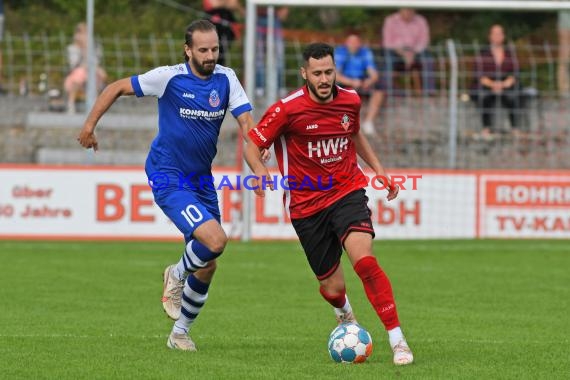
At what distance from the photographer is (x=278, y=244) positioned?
1948 cm

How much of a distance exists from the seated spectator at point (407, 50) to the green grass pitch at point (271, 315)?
3.42 m

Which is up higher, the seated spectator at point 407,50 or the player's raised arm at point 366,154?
the seated spectator at point 407,50

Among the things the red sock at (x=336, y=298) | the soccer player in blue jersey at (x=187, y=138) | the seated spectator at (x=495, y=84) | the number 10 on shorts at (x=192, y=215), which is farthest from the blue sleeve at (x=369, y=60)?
the number 10 on shorts at (x=192, y=215)

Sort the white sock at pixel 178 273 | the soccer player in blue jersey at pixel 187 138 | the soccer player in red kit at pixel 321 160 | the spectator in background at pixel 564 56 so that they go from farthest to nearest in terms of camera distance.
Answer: the spectator in background at pixel 564 56 → the white sock at pixel 178 273 → the soccer player in blue jersey at pixel 187 138 → the soccer player in red kit at pixel 321 160

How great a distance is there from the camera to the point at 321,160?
9.29 metres

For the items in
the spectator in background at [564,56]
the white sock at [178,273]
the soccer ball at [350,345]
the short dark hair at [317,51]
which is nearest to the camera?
the soccer ball at [350,345]

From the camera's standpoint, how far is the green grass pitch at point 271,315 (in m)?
8.37

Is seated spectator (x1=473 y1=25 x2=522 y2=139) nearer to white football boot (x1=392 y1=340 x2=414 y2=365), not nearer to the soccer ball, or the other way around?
the soccer ball

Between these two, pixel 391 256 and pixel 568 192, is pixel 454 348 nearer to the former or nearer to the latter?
pixel 391 256

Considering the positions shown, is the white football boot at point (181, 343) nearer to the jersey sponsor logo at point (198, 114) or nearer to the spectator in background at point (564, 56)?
the jersey sponsor logo at point (198, 114)

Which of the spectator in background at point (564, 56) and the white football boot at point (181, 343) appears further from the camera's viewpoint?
the spectator in background at point (564, 56)

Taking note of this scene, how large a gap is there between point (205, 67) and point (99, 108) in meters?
0.79

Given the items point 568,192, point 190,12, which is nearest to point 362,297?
point 568,192

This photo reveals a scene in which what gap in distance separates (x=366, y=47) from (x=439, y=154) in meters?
2.09
